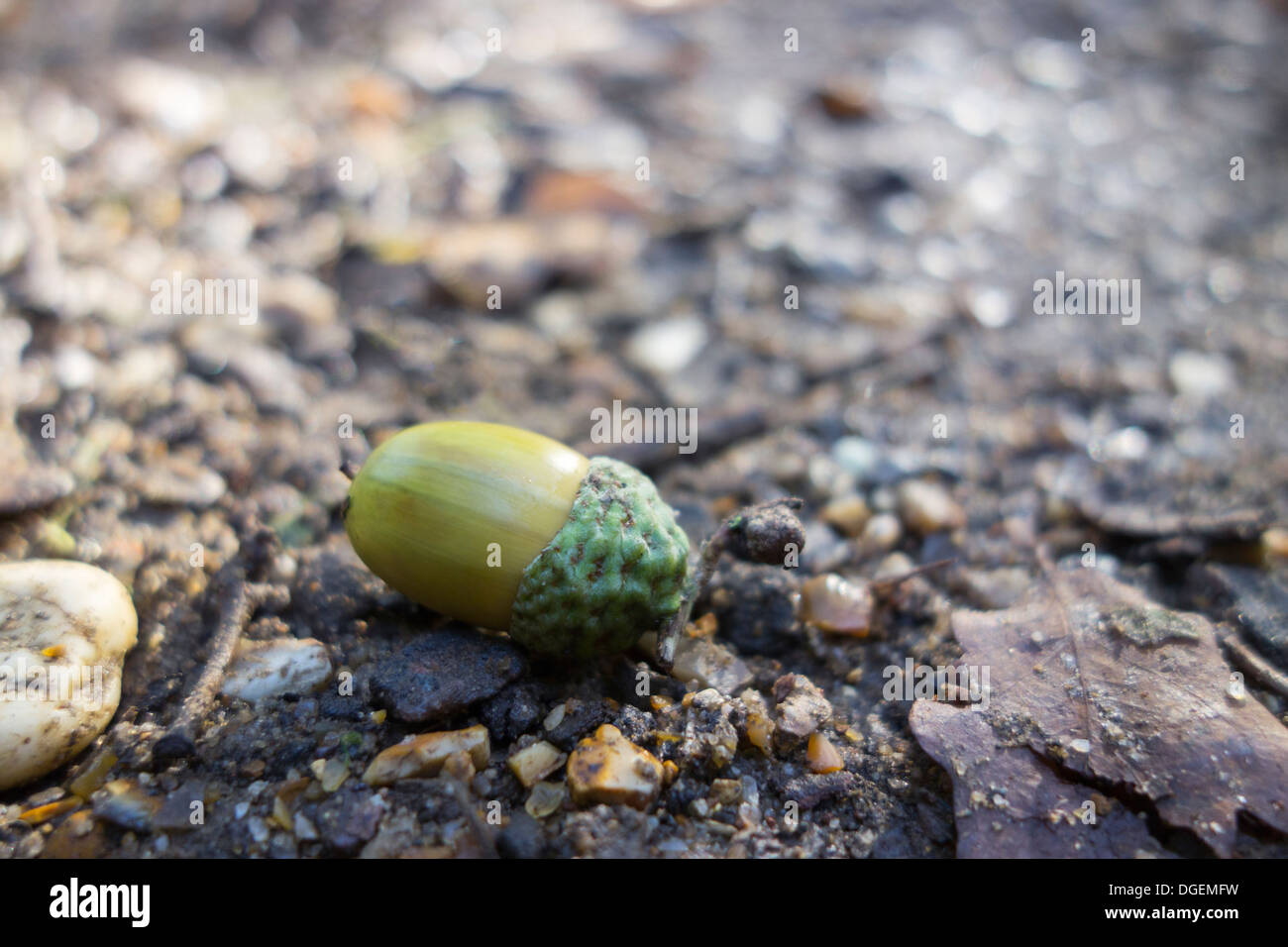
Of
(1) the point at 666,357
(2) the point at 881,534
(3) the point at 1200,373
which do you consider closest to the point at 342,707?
(2) the point at 881,534

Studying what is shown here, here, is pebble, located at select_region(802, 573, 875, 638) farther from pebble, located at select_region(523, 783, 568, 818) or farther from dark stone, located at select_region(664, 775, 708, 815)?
pebble, located at select_region(523, 783, 568, 818)

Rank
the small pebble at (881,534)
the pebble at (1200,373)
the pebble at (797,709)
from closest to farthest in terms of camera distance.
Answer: the pebble at (797,709), the small pebble at (881,534), the pebble at (1200,373)

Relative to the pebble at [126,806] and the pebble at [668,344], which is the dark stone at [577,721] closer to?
the pebble at [126,806]

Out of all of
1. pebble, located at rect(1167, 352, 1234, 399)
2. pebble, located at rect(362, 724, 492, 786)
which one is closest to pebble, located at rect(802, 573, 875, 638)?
pebble, located at rect(362, 724, 492, 786)

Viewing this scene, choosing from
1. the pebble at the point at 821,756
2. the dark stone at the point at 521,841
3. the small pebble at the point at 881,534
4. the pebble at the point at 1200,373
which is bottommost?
the dark stone at the point at 521,841

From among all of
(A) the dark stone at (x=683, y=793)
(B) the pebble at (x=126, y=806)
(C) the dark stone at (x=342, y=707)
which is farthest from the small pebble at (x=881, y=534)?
(B) the pebble at (x=126, y=806)

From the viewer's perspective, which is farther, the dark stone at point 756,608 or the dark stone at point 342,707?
the dark stone at point 756,608

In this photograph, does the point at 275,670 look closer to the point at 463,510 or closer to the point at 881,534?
the point at 463,510
